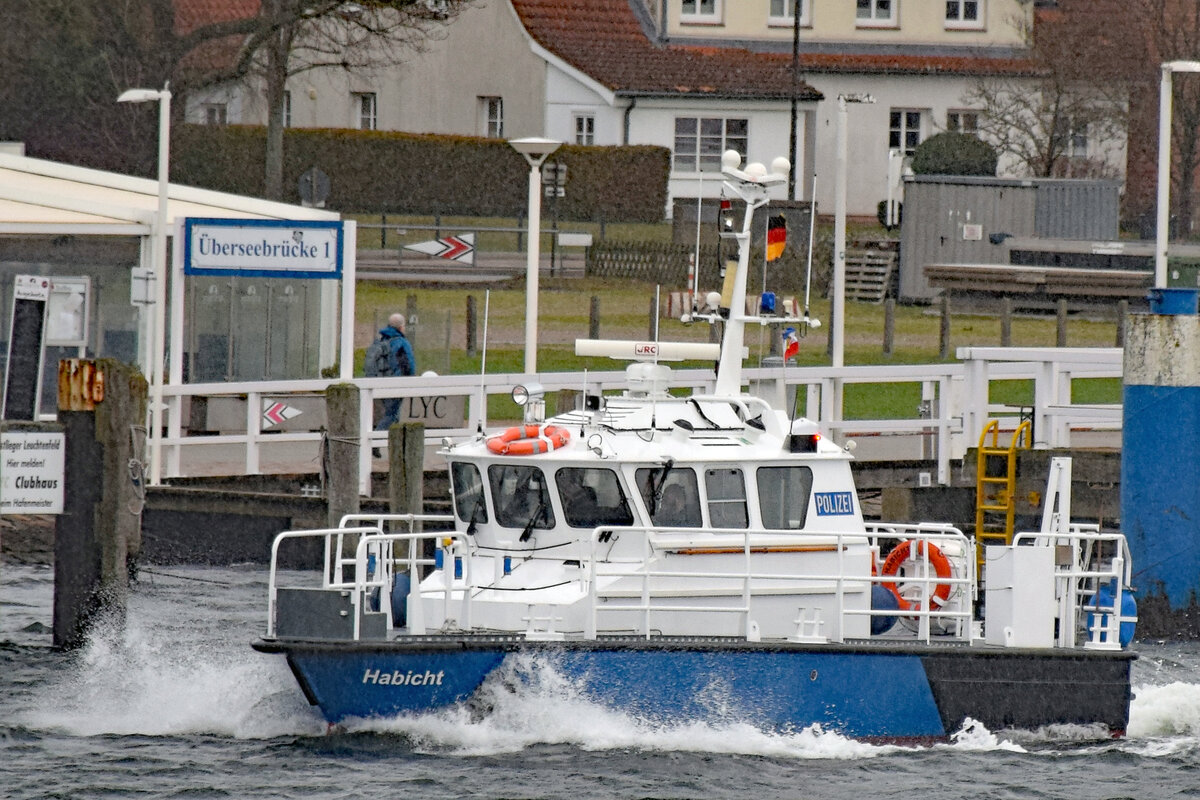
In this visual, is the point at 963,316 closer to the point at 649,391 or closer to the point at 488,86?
the point at 488,86

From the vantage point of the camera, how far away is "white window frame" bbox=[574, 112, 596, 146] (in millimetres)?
48275

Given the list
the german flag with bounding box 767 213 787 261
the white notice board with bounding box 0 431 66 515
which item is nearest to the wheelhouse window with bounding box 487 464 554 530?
the german flag with bounding box 767 213 787 261

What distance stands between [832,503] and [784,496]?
0.38m

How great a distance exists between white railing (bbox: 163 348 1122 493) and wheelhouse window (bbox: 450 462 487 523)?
5565 millimetres

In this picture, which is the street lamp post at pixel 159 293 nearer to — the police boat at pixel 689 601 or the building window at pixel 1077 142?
the police boat at pixel 689 601

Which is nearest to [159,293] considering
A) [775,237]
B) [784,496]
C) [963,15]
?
[775,237]

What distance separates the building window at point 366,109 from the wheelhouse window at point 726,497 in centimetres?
3755

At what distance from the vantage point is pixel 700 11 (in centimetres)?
5156

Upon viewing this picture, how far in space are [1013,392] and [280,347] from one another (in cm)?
1006


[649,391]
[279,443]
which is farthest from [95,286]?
[649,391]

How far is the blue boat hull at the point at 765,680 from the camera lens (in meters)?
13.6

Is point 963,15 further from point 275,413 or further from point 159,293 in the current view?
point 159,293

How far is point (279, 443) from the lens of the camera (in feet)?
75.3

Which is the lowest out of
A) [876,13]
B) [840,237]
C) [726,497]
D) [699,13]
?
[726,497]
